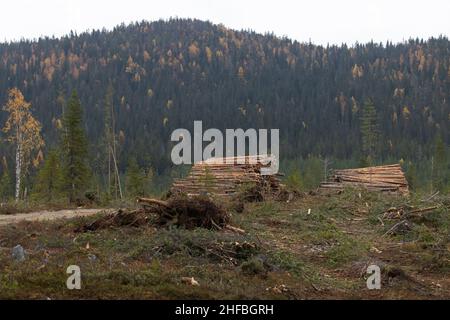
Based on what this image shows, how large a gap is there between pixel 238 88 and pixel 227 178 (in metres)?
130

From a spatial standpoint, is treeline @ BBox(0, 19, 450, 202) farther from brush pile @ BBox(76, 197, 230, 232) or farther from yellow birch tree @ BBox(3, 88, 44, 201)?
brush pile @ BBox(76, 197, 230, 232)

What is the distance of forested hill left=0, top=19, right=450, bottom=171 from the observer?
112 m

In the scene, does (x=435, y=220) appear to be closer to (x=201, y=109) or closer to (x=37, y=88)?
(x=201, y=109)

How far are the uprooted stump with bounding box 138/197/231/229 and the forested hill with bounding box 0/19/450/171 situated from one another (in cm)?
8091

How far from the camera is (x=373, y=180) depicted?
74.3 feet

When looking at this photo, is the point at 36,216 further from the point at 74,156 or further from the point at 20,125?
the point at 20,125

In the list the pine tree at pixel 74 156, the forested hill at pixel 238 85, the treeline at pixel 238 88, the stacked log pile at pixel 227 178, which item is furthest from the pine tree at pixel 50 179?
the forested hill at pixel 238 85

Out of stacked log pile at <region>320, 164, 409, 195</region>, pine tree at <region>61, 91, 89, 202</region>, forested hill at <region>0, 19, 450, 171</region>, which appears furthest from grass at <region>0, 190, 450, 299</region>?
forested hill at <region>0, 19, 450, 171</region>

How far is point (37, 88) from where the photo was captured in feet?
490

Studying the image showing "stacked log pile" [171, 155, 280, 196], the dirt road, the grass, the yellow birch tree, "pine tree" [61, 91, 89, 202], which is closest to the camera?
the grass

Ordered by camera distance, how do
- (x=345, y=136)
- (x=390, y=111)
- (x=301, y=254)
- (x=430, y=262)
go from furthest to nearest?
(x=390, y=111) → (x=345, y=136) → (x=301, y=254) → (x=430, y=262)


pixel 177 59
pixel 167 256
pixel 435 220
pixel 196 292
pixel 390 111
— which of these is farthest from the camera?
pixel 177 59

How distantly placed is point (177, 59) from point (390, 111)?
247 feet

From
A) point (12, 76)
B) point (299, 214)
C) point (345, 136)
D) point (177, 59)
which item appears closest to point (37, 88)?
point (12, 76)
